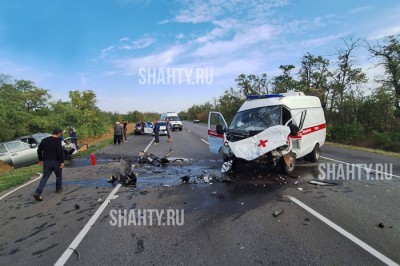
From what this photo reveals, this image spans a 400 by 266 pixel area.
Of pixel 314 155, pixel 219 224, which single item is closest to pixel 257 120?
pixel 314 155

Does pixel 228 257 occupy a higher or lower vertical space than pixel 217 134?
lower

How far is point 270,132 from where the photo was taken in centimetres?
756

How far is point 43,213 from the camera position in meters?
5.94

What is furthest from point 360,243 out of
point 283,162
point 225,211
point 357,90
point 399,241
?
point 357,90

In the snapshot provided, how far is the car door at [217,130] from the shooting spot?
9016 millimetres

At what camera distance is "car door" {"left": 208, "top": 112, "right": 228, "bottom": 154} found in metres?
9.02

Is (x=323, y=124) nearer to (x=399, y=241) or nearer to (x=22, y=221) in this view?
(x=399, y=241)

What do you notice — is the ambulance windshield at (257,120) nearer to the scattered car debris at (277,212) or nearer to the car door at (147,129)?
the scattered car debris at (277,212)

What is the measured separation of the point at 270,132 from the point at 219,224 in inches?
138

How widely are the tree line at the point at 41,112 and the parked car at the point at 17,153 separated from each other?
8047mm

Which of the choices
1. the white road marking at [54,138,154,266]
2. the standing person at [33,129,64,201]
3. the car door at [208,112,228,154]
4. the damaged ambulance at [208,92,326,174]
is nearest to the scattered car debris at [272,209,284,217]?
the damaged ambulance at [208,92,326,174]

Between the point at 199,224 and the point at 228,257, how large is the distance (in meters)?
1.27

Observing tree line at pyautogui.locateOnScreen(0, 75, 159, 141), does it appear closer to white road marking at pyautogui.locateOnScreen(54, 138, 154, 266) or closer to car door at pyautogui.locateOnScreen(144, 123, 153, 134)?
car door at pyautogui.locateOnScreen(144, 123, 153, 134)

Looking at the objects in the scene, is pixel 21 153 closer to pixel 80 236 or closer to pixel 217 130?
pixel 217 130
